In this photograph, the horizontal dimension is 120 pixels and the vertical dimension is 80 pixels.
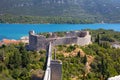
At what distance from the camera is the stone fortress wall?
1913 centimetres

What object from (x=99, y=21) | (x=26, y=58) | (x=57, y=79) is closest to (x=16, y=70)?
(x=26, y=58)

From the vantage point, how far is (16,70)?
18.4 metres

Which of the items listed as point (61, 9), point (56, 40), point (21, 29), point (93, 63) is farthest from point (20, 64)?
point (61, 9)

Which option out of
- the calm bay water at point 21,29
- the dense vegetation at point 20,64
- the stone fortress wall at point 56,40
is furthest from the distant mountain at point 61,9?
the dense vegetation at point 20,64

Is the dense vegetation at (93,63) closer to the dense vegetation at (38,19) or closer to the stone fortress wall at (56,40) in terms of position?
the stone fortress wall at (56,40)

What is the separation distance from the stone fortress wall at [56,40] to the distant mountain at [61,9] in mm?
70402

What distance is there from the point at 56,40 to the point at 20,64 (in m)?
2.22

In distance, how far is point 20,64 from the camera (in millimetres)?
19422

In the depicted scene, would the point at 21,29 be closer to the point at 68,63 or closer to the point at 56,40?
the point at 56,40

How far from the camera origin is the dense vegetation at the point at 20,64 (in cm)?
1789

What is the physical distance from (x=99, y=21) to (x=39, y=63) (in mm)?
76659

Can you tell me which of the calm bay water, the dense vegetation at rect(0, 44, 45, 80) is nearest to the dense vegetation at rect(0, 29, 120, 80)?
the dense vegetation at rect(0, 44, 45, 80)

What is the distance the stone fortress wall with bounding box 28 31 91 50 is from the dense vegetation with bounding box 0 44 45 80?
37 cm

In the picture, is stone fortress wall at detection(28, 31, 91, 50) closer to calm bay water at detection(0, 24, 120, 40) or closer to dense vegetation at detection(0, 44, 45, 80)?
dense vegetation at detection(0, 44, 45, 80)
